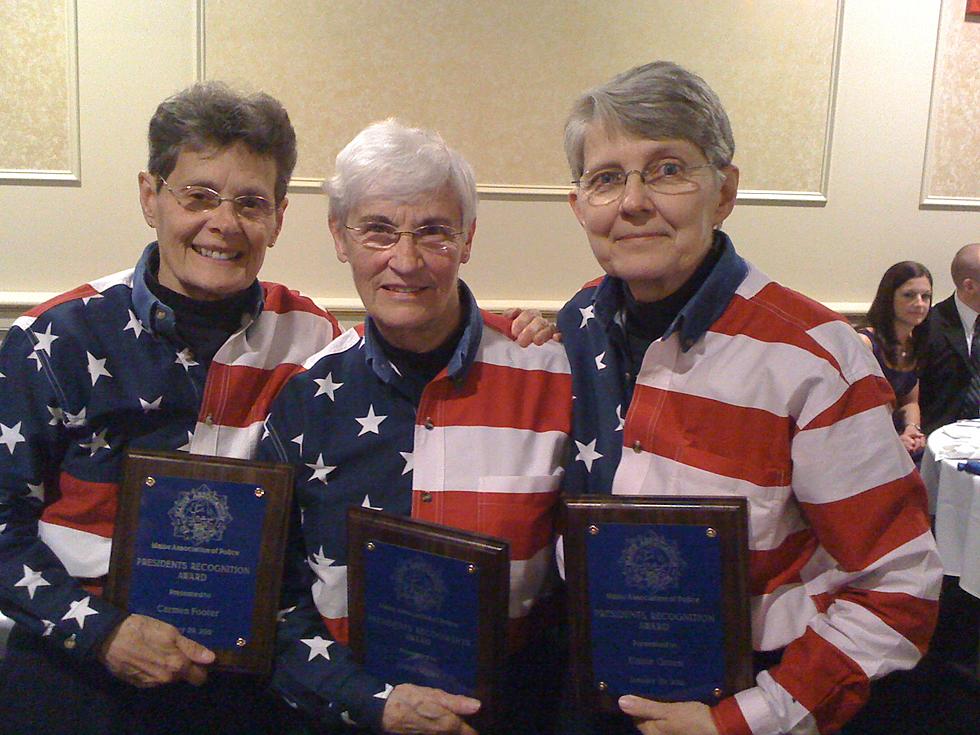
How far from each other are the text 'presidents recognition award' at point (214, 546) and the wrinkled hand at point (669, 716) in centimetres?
62

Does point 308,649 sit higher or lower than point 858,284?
lower

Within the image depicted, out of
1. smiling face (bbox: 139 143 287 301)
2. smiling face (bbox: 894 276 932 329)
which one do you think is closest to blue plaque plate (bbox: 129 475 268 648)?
smiling face (bbox: 139 143 287 301)

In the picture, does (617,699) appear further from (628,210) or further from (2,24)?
(2,24)

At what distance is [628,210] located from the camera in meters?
1.44

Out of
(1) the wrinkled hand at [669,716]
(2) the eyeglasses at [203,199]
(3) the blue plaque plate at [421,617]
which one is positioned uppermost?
(2) the eyeglasses at [203,199]

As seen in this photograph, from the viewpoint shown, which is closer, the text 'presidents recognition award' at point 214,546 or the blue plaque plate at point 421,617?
the blue plaque plate at point 421,617

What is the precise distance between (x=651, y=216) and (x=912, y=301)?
363cm

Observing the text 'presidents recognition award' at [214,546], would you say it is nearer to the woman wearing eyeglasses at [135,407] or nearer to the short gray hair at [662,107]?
the woman wearing eyeglasses at [135,407]

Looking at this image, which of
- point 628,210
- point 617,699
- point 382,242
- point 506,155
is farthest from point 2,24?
point 617,699

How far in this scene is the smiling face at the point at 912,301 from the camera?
14.7 feet

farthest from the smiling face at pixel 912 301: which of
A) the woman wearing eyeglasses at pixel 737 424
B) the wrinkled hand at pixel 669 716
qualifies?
the wrinkled hand at pixel 669 716

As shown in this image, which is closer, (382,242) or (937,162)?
(382,242)

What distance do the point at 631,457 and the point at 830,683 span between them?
0.46 m

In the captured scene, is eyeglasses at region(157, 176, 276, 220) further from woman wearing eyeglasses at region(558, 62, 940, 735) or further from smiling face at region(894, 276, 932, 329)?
smiling face at region(894, 276, 932, 329)
